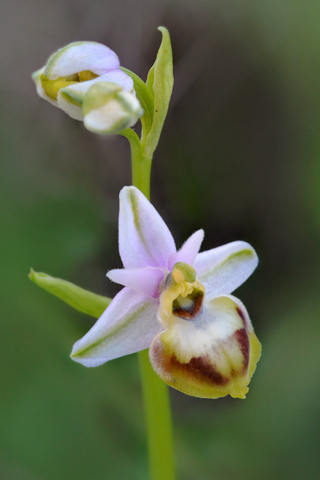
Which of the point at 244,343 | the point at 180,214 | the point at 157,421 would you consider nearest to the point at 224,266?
the point at 244,343

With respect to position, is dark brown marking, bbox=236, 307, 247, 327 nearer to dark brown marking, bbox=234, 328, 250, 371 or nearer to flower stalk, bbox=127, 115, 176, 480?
dark brown marking, bbox=234, 328, 250, 371

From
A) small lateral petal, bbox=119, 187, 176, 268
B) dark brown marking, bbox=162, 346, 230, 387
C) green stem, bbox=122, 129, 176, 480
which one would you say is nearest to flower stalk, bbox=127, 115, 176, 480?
green stem, bbox=122, 129, 176, 480

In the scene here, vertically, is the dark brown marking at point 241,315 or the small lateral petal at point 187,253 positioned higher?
the small lateral petal at point 187,253

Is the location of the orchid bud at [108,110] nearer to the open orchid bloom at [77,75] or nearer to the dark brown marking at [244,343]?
the open orchid bloom at [77,75]

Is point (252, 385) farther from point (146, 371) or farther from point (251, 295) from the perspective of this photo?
point (146, 371)

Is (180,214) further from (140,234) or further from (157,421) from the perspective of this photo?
(140,234)

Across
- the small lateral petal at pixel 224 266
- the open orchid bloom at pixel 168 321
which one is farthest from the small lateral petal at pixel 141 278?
the small lateral petal at pixel 224 266
